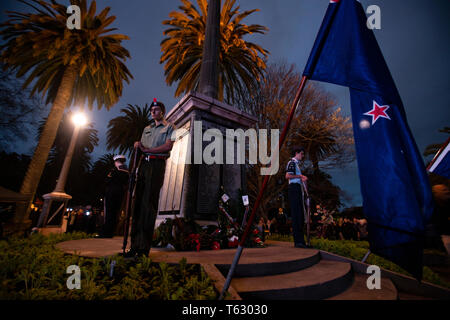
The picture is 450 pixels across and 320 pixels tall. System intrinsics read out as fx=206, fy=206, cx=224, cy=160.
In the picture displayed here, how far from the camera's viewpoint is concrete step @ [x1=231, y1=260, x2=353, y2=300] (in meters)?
1.99

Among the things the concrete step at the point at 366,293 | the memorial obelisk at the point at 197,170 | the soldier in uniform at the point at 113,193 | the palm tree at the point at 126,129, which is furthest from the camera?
the palm tree at the point at 126,129

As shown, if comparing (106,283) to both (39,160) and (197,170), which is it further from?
(39,160)

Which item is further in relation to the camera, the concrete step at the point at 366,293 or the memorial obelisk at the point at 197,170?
the memorial obelisk at the point at 197,170

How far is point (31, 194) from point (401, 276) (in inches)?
572

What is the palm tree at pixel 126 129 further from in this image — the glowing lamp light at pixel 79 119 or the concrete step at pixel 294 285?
the concrete step at pixel 294 285

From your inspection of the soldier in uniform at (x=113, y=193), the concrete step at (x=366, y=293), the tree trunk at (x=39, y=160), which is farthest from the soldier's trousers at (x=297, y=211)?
the tree trunk at (x=39, y=160)

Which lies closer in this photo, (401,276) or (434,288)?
(434,288)

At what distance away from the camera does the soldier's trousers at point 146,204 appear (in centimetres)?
284

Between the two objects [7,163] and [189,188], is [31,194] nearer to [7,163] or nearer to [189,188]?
[189,188]

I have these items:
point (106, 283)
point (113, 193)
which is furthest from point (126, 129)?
point (106, 283)

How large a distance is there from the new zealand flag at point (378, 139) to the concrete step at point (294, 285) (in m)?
0.65

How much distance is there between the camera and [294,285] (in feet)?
7.00
